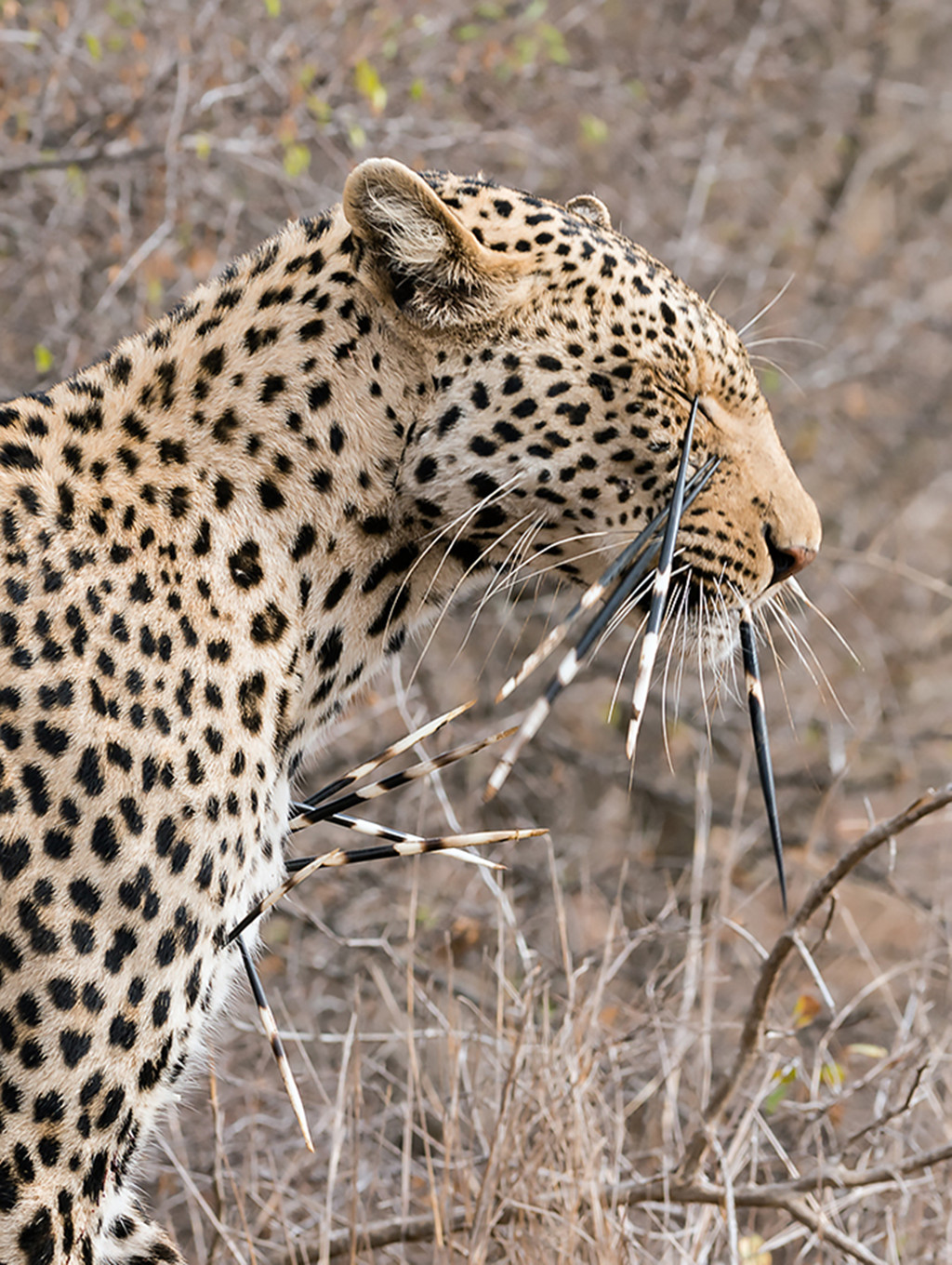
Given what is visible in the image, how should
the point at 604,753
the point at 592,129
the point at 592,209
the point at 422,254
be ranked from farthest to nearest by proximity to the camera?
the point at 604,753
the point at 592,129
the point at 592,209
the point at 422,254

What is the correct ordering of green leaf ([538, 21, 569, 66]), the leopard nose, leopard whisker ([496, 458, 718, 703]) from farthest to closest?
green leaf ([538, 21, 569, 66]) < the leopard nose < leopard whisker ([496, 458, 718, 703])

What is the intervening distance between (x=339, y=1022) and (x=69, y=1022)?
308cm

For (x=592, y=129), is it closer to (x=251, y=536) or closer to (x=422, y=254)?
(x=422, y=254)

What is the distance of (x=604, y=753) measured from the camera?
26.2 feet

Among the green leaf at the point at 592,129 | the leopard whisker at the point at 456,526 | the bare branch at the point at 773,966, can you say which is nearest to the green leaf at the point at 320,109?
the green leaf at the point at 592,129

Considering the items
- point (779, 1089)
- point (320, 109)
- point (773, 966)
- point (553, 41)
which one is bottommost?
point (779, 1089)

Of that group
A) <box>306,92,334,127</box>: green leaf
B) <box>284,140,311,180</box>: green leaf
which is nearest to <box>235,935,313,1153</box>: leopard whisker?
<box>284,140,311,180</box>: green leaf

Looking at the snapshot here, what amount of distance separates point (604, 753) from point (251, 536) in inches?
209

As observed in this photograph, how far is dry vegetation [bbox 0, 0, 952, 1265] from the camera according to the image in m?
3.43

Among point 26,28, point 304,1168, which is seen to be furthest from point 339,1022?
point 26,28

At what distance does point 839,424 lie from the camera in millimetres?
8609

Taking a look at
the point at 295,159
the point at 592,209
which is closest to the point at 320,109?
the point at 295,159

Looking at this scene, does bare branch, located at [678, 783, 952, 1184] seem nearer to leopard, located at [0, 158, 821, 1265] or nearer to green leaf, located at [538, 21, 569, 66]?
leopard, located at [0, 158, 821, 1265]

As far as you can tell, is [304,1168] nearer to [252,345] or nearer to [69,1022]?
[69,1022]
